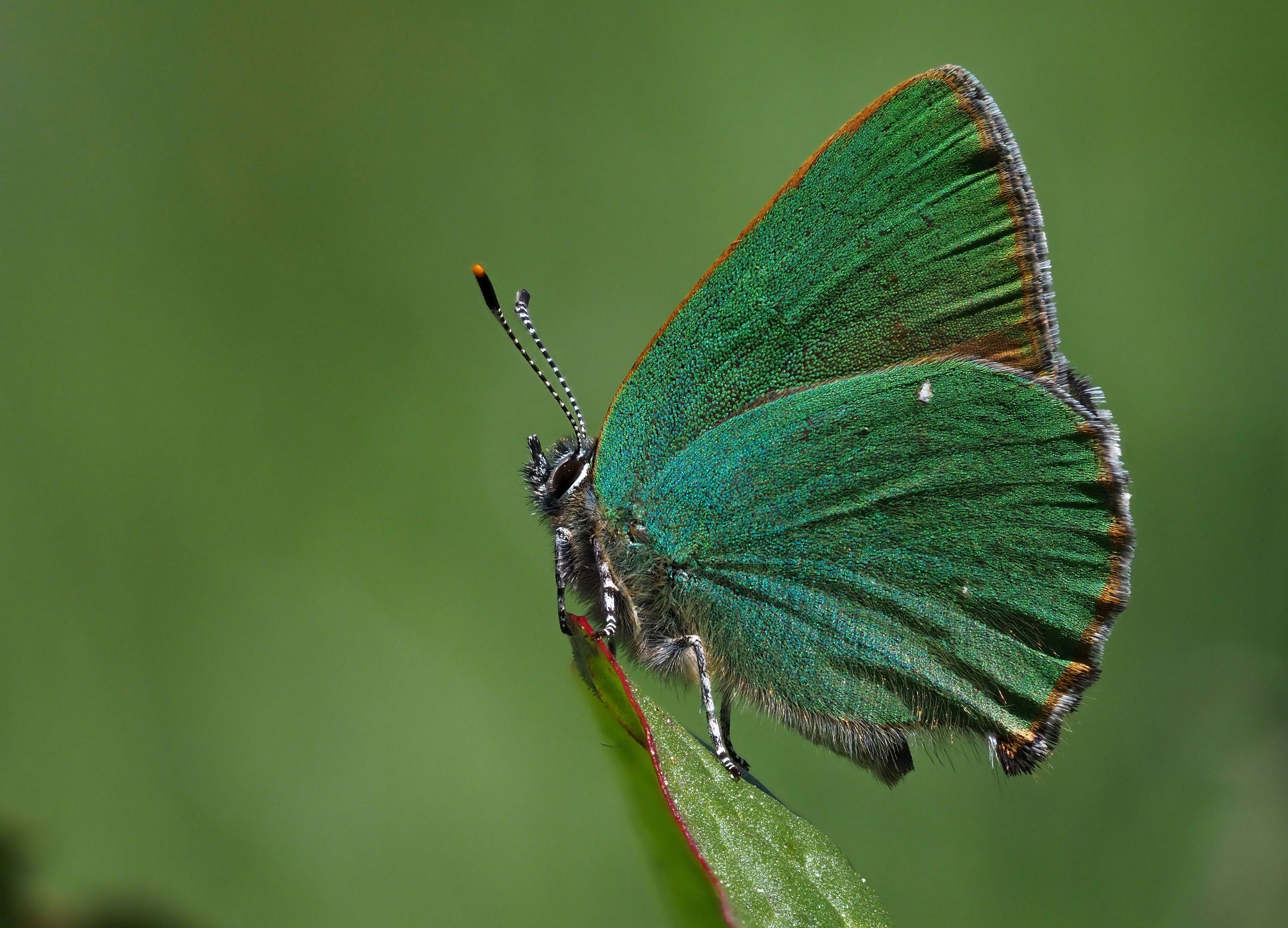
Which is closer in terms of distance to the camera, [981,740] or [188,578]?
[981,740]

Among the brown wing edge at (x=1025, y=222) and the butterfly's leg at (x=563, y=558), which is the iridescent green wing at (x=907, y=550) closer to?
the brown wing edge at (x=1025, y=222)

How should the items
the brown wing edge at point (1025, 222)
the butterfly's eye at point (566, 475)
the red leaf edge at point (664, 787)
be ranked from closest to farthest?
1. the red leaf edge at point (664, 787)
2. the brown wing edge at point (1025, 222)
3. the butterfly's eye at point (566, 475)

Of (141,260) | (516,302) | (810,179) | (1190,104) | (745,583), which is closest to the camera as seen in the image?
(810,179)

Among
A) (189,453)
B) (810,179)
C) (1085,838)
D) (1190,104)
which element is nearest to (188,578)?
(189,453)

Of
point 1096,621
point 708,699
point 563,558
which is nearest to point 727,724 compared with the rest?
Answer: point 708,699

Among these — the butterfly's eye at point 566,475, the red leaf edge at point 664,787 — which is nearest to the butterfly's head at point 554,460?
the butterfly's eye at point 566,475

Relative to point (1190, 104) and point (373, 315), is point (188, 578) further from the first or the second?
point (1190, 104)

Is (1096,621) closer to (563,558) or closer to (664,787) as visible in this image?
(563,558)
